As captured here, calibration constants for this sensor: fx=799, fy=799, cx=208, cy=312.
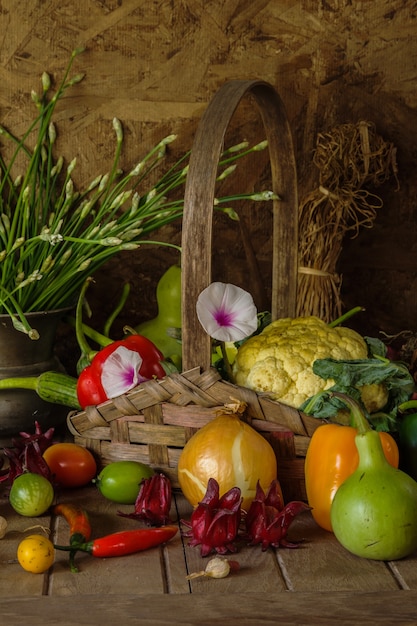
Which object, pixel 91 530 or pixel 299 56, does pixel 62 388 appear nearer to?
pixel 91 530

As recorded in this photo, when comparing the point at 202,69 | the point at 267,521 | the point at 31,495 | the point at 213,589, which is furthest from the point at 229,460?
the point at 202,69

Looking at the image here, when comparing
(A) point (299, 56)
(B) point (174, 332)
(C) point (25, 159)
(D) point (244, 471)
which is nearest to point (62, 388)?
(B) point (174, 332)

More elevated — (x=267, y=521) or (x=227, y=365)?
(x=227, y=365)

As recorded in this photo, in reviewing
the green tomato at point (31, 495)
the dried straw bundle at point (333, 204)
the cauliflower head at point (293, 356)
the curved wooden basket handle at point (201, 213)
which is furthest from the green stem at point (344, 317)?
the green tomato at point (31, 495)

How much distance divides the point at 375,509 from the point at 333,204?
0.87 metres

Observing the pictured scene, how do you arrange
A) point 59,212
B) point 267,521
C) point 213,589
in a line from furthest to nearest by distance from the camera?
point 59,212 < point 267,521 < point 213,589

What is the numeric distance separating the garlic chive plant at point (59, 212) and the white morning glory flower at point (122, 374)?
0.54 feet

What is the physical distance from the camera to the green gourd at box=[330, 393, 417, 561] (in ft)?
3.69

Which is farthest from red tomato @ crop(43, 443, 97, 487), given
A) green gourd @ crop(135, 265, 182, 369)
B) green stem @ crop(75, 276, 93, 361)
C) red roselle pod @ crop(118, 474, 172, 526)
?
green gourd @ crop(135, 265, 182, 369)

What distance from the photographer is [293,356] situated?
139cm

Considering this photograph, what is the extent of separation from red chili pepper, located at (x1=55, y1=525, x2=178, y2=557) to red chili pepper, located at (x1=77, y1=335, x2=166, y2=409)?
28cm

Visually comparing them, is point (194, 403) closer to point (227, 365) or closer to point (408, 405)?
point (227, 365)

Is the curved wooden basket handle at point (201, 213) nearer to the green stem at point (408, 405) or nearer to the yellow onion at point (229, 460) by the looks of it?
the yellow onion at point (229, 460)

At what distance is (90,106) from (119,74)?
10 cm
